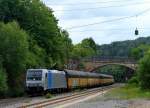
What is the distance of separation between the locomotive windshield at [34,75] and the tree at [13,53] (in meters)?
3.40

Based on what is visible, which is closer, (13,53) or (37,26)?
(13,53)

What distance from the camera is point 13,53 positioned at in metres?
56.9

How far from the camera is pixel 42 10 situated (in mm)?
79938

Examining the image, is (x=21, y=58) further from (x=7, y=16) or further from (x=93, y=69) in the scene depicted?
(x=93, y=69)

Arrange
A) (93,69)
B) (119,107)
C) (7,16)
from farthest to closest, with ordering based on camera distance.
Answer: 1. (93,69)
2. (7,16)
3. (119,107)

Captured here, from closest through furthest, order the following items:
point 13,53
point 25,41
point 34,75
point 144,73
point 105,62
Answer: point 34,75, point 13,53, point 25,41, point 144,73, point 105,62

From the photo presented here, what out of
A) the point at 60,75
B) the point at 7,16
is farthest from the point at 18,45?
the point at 7,16

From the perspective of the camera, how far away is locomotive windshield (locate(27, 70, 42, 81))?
53.7 m

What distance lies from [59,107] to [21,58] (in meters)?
23.9

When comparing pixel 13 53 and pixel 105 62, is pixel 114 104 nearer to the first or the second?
pixel 13 53

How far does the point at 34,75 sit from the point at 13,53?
14.3ft

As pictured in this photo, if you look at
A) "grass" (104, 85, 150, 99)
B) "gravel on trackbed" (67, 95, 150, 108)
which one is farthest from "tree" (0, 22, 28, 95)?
"gravel on trackbed" (67, 95, 150, 108)

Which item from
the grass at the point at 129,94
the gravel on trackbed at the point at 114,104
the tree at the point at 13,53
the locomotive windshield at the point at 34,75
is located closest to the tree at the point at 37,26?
the tree at the point at 13,53

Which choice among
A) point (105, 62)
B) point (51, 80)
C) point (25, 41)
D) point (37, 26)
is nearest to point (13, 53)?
point (25, 41)
